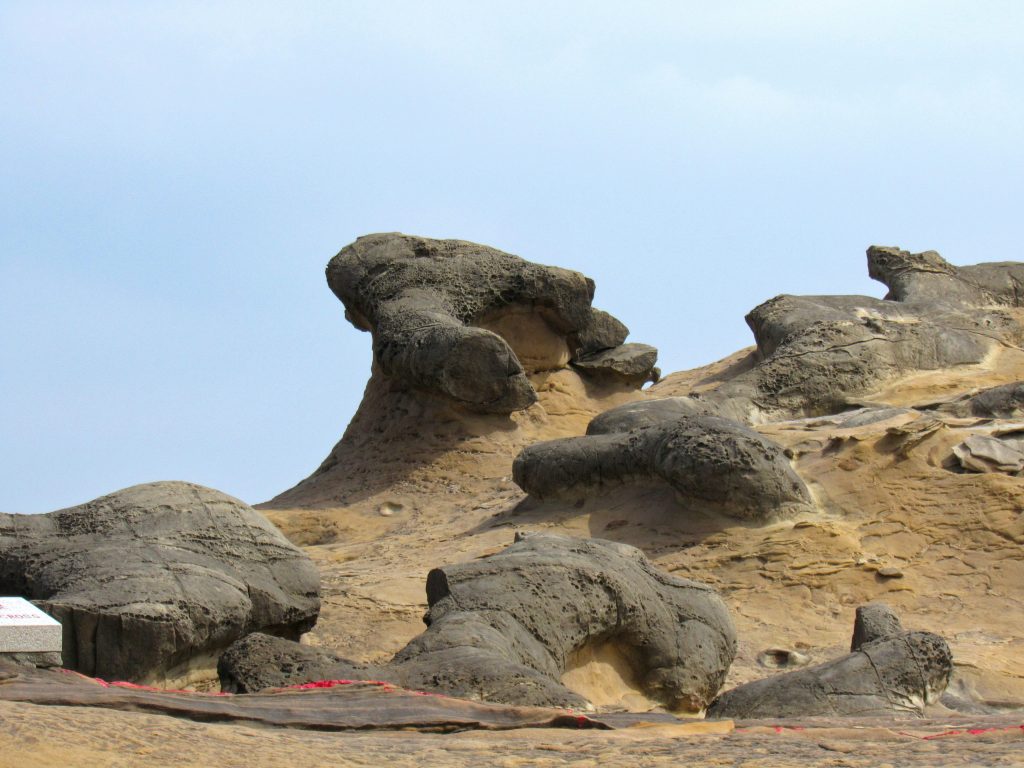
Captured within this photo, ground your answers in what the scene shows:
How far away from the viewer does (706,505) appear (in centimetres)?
1134

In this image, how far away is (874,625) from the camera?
7941 millimetres

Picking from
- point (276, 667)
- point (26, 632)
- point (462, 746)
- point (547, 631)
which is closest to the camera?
point (462, 746)

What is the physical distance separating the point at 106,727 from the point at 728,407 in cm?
1112

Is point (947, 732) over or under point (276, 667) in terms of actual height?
under

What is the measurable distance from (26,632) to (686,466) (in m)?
6.13

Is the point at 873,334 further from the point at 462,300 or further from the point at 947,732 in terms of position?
the point at 947,732

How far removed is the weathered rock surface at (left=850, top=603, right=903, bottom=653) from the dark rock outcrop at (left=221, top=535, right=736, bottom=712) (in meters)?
0.65

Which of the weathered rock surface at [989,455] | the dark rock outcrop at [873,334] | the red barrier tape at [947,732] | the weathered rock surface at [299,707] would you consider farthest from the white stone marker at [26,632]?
the dark rock outcrop at [873,334]

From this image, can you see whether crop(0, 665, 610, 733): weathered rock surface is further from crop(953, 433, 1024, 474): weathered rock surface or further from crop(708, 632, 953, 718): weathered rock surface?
crop(953, 433, 1024, 474): weathered rock surface

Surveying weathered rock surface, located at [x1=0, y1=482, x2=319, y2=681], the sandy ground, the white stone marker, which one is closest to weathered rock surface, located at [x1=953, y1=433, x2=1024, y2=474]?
weathered rock surface, located at [x1=0, y1=482, x2=319, y2=681]

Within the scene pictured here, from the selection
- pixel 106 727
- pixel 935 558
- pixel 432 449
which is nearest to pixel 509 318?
pixel 432 449

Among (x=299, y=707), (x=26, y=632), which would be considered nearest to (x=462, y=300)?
(x=26, y=632)

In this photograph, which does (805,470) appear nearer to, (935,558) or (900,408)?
(935,558)

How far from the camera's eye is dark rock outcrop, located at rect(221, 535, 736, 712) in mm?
6500
